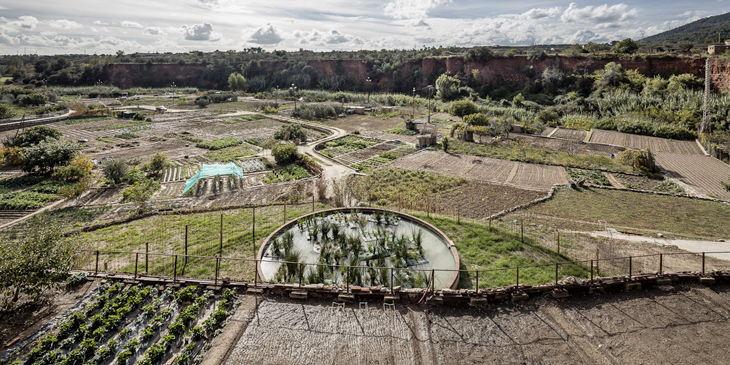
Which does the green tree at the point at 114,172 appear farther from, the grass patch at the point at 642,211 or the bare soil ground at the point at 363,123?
the grass patch at the point at 642,211

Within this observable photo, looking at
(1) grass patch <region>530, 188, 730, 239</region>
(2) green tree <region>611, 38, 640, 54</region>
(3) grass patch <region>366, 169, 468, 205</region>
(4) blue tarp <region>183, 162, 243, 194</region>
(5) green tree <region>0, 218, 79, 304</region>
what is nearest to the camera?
(5) green tree <region>0, 218, 79, 304</region>

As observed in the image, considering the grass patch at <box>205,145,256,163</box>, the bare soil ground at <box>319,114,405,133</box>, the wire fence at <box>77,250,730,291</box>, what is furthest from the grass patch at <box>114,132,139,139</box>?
the wire fence at <box>77,250,730,291</box>

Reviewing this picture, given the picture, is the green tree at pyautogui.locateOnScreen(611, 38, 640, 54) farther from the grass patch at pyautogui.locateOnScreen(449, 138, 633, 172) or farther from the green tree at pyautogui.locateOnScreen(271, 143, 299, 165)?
the green tree at pyautogui.locateOnScreen(271, 143, 299, 165)

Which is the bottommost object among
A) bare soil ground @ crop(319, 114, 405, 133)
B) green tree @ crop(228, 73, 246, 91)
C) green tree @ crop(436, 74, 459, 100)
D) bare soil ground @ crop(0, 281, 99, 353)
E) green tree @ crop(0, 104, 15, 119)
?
bare soil ground @ crop(0, 281, 99, 353)

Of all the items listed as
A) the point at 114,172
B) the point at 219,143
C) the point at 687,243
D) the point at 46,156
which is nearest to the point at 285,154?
the point at 219,143

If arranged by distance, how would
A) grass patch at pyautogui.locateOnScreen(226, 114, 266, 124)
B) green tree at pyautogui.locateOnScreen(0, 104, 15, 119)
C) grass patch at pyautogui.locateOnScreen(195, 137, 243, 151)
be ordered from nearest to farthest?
1. grass patch at pyautogui.locateOnScreen(195, 137, 243, 151)
2. green tree at pyautogui.locateOnScreen(0, 104, 15, 119)
3. grass patch at pyautogui.locateOnScreen(226, 114, 266, 124)

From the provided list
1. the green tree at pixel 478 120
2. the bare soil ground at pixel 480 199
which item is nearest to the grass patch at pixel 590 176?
the bare soil ground at pixel 480 199

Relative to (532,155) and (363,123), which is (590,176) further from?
(363,123)

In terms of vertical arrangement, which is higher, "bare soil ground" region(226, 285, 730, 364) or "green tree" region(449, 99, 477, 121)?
"green tree" region(449, 99, 477, 121)
